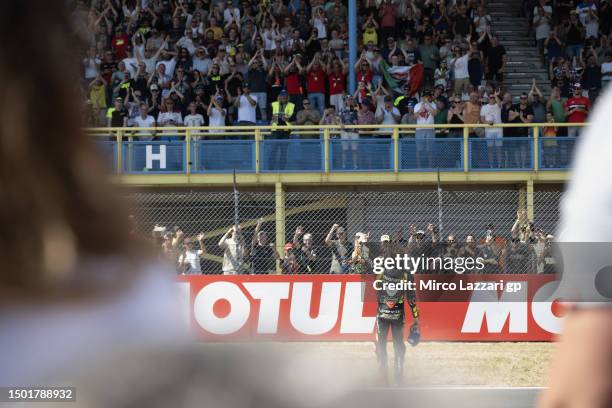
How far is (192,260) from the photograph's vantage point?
685 inches

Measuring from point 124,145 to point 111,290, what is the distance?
68.3 ft

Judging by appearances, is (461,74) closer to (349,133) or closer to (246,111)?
(349,133)

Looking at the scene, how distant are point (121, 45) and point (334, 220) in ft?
27.5

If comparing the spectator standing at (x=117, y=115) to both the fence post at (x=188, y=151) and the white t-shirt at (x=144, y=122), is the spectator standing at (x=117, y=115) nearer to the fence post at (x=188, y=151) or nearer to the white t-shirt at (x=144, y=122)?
the white t-shirt at (x=144, y=122)

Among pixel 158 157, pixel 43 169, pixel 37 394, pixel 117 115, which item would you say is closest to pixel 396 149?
pixel 158 157

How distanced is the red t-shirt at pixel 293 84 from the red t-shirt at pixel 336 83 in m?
0.72

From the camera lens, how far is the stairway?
2673 cm

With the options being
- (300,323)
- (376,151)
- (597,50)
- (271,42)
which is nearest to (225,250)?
(300,323)

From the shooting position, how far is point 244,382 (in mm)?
1006

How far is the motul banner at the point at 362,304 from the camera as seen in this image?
1645 centimetres

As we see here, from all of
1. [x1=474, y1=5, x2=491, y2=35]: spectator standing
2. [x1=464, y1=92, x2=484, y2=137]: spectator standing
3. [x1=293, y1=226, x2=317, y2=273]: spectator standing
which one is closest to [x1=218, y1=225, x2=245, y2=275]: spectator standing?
[x1=293, y1=226, x2=317, y2=273]: spectator standing

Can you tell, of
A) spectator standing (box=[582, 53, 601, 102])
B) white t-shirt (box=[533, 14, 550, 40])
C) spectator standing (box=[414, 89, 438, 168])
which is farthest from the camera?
white t-shirt (box=[533, 14, 550, 40])

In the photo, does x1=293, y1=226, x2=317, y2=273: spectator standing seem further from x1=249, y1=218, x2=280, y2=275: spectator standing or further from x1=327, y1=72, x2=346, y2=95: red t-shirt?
x1=327, y1=72, x2=346, y2=95: red t-shirt

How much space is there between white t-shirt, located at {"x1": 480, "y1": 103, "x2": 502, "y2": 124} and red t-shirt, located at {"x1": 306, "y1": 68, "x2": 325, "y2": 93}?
3.75 m
